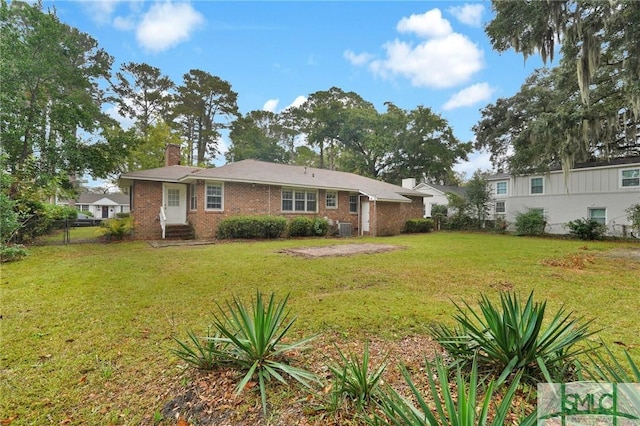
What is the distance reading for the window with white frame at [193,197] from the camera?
1442 centimetres

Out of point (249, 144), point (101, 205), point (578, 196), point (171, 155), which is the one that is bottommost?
point (578, 196)

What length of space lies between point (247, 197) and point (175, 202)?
360 centimetres

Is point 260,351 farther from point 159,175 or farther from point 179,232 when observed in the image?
point 159,175

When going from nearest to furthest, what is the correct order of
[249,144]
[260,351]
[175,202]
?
[260,351]
[175,202]
[249,144]

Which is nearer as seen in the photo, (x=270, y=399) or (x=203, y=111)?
(x=270, y=399)

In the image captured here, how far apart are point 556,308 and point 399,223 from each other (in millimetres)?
14880

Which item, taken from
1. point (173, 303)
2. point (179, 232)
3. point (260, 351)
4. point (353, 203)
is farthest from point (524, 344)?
point (353, 203)

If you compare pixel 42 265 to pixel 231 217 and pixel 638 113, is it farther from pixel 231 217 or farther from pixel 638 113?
pixel 638 113

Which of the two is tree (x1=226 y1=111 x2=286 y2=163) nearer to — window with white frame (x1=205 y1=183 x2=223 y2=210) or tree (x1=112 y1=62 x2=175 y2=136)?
tree (x1=112 y1=62 x2=175 y2=136)

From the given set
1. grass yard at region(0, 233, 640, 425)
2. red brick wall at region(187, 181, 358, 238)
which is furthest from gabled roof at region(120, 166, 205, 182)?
grass yard at region(0, 233, 640, 425)

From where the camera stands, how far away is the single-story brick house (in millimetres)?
14117

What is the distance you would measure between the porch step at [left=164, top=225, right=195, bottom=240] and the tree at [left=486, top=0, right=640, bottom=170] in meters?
15.2

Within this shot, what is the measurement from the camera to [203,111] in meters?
30.7

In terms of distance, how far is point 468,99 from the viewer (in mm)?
20922
